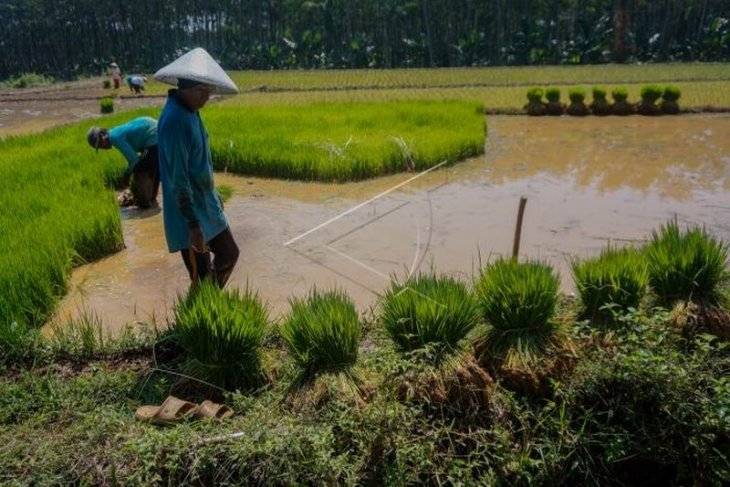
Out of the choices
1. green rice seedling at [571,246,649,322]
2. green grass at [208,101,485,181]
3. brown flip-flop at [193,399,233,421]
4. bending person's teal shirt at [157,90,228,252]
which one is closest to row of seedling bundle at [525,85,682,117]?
green grass at [208,101,485,181]

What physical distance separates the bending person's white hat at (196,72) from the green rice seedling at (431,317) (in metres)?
1.32

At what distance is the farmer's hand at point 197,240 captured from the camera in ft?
9.93

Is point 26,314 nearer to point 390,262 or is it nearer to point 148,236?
point 148,236

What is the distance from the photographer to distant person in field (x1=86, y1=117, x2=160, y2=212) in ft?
18.1

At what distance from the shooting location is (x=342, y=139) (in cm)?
821

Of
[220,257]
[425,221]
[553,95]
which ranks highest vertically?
[553,95]

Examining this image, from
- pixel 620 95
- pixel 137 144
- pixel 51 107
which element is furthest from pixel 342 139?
pixel 51 107

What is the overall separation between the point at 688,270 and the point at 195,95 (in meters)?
2.56

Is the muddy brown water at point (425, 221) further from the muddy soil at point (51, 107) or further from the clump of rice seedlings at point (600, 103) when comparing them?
the muddy soil at point (51, 107)

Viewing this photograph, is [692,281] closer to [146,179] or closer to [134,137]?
[134,137]

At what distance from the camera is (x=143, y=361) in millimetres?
3059

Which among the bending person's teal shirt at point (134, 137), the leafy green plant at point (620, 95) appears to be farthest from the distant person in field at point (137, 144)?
the leafy green plant at point (620, 95)

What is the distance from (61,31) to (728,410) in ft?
125

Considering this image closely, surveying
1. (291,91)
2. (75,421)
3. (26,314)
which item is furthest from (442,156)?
(291,91)
